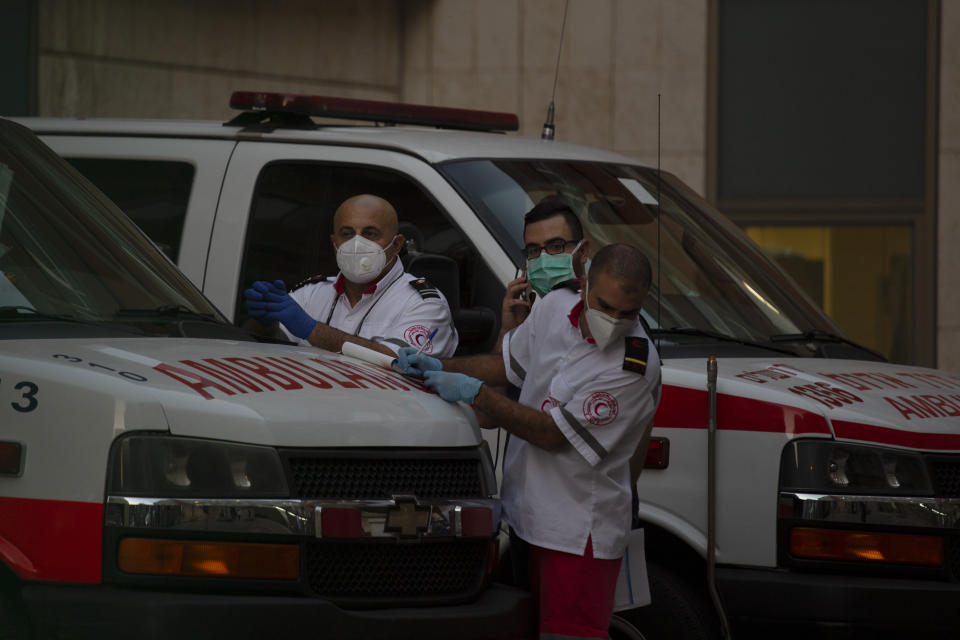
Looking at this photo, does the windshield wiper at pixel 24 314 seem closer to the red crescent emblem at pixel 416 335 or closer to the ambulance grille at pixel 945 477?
the red crescent emblem at pixel 416 335

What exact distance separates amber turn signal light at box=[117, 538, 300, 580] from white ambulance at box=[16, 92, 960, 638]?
149cm

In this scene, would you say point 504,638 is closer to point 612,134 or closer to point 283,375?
point 283,375

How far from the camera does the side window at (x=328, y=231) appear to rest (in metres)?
5.61

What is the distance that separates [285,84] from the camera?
14.9 m

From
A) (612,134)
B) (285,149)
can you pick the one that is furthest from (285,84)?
(285,149)

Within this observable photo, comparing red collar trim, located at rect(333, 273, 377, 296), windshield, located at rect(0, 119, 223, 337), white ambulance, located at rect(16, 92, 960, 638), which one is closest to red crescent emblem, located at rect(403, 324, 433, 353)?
white ambulance, located at rect(16, 92, 960, 638)

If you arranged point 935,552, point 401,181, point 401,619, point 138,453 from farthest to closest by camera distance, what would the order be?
point 401,181 → point 935,552 → point 401,619 → point 138,453

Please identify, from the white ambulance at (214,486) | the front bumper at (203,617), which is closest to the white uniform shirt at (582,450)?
the white ambulance at (214,486)

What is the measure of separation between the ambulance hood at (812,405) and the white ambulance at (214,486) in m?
1.10

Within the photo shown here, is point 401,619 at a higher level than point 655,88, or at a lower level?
lower

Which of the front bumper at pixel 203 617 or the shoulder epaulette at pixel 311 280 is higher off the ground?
the shoulder epaulette at pixel 311 280

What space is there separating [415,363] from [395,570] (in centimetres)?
71

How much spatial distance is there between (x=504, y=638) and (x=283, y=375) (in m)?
0.89

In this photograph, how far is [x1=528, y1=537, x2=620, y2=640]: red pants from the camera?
4320 mm
